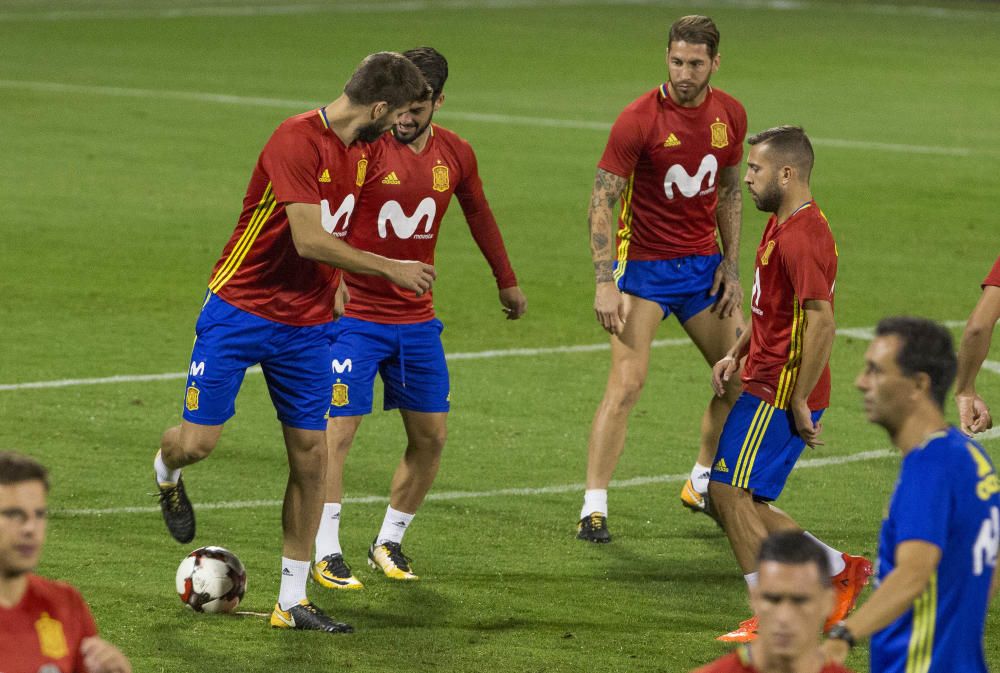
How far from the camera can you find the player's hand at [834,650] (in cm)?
461

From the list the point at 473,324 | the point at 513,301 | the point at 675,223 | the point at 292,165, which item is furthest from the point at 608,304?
the point at 473,324

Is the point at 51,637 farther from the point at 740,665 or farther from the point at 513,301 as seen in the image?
the point at 513,301

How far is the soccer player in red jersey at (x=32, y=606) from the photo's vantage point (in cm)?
482

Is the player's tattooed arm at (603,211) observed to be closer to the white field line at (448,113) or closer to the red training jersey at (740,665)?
the red training jersey at (740,665)

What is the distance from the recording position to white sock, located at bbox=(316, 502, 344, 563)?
862 centimetres

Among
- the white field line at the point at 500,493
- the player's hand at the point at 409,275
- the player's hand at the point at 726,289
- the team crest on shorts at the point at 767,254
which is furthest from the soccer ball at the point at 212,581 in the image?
the player's hand at the point at 726,289

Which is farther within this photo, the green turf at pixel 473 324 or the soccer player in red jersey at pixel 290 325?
the green turf at pixel 473 324

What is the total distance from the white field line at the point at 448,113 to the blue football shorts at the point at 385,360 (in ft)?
51.3

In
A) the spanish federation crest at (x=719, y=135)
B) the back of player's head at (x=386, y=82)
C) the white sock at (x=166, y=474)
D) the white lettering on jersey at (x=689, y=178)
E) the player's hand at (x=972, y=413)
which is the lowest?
the white sock at (x=166, y=474)

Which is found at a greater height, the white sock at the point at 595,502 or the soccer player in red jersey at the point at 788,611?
the soccer player in red jersey at the point at 788,611

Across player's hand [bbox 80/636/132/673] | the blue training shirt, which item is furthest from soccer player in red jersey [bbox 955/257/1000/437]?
player's hand [bbox 80/636/132/673]

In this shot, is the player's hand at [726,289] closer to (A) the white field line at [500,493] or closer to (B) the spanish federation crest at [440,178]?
(A) the white field line at [500,493]

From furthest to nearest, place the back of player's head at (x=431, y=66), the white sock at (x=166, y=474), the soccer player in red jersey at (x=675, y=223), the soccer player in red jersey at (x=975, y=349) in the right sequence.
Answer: the soccer player in red jersey at (x=675, y=223) → the back of player's head at (x=431, y=66) → the white sock at (x=166, y=474) → the soccer player in red jersey at (x=975, y=349)

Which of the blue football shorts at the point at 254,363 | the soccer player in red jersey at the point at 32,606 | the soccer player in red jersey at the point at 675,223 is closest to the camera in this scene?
the soccer player in red jersey at the point at 32,606
